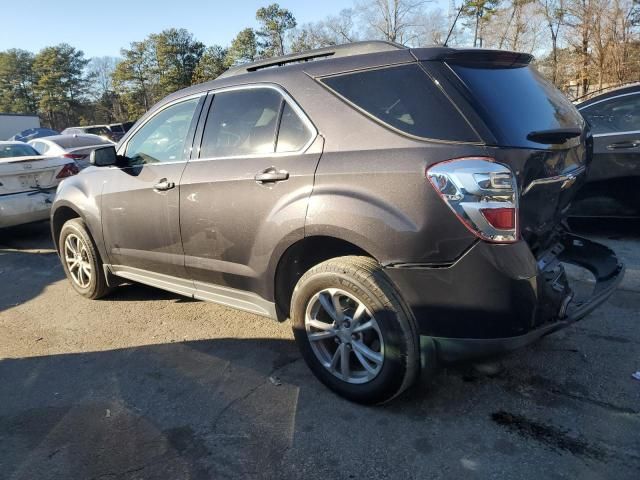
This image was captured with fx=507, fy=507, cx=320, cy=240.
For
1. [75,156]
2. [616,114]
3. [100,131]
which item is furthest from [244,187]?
[100,131]

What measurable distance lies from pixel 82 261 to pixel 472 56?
391 cm

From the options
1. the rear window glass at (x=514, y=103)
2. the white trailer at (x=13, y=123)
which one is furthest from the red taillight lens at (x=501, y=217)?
the white trailer at (x=13, y=123)

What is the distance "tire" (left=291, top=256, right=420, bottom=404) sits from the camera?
2.52 metres

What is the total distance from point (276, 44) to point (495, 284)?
55307mm

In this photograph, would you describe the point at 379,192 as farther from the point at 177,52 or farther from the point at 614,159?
the point at 177,52

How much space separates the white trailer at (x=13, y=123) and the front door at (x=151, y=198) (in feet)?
146

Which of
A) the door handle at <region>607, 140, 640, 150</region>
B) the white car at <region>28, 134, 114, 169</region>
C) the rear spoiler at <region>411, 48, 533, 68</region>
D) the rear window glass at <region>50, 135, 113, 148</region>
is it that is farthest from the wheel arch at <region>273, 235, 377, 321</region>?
the rear window glass at <region>50, 135, 113, 148</region>

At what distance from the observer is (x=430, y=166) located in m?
2.36

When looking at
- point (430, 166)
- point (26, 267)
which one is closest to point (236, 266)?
point (430, 166)

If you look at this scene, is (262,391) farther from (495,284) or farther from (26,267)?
(26,267)

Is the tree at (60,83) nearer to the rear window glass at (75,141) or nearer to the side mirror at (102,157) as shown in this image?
the rear window glass at (75,141)

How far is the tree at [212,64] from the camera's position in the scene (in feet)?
176

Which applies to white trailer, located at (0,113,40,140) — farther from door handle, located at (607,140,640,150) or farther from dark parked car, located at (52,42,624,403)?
door handle, located at (607,140,640,150)

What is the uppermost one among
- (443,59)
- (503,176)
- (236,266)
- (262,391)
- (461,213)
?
(443,59)
